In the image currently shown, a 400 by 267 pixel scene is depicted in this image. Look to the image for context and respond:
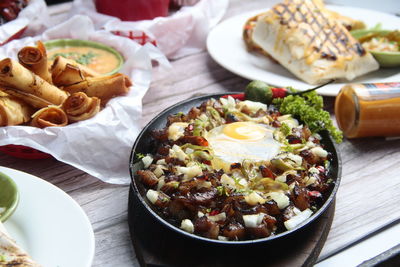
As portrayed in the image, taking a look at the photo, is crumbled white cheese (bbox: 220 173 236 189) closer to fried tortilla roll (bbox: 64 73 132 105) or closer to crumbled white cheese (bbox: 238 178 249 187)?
crumbled white cheese (bbox: 238 178 249 187)

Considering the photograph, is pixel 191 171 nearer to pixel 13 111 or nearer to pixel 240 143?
pixel 240 143

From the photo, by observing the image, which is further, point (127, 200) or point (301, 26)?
point (301, 26)

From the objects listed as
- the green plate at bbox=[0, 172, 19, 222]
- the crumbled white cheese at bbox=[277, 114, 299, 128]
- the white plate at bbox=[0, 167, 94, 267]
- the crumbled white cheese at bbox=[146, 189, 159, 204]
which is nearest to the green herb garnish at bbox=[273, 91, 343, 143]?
the crumbled white cheese at bbox=[277, 114, 299, 128]

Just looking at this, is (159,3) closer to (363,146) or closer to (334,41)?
(334,41)

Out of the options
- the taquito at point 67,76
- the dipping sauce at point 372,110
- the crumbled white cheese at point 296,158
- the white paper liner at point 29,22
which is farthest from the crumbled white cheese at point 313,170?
the white paper liner at point 29,22

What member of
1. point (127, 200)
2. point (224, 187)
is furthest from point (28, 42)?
point (224, 187)

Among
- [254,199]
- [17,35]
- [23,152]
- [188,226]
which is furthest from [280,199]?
[17,35]

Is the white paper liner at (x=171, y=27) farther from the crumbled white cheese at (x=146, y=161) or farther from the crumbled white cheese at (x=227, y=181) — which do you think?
the crumbled white cheese at (x=227, y=181)
